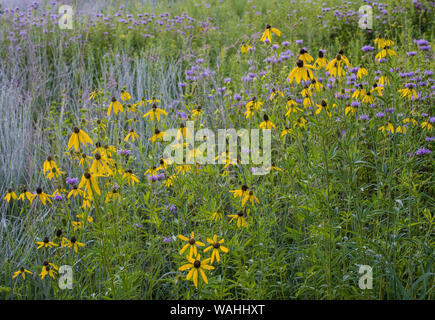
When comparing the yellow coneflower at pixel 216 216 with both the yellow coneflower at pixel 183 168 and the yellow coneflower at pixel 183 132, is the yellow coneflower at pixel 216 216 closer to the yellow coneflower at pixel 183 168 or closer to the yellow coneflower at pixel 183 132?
the yellow coneflower at pixel 183 168

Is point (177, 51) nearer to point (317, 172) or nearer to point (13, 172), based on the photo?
point (13, 172)

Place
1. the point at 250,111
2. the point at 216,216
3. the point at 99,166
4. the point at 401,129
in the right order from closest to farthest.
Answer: the point at 99,166 → the point at 216,216 → the point at 401,129 → the point at 250,111

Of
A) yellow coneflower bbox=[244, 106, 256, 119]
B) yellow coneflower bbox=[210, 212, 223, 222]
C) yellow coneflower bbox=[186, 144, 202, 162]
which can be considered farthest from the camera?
yellow coneflower bbox=[244, 106, 256, 119]

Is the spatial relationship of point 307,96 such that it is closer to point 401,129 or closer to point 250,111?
point 250,111

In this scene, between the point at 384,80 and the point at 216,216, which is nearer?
the point at 216,216

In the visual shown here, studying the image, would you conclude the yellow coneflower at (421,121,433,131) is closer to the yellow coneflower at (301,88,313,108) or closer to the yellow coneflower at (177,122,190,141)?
the yellow coneflower at (301,88,313,108)

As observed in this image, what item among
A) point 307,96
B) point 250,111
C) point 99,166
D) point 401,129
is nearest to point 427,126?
point 401,129

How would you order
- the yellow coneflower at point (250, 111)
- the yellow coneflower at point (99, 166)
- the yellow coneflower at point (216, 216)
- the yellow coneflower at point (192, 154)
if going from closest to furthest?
the yellow coneflower at point (99, 166), the yellow coneflower at point (216, 216), the yellow coneflower at point (192, 154), the yellow coneflower at point (250, 111)

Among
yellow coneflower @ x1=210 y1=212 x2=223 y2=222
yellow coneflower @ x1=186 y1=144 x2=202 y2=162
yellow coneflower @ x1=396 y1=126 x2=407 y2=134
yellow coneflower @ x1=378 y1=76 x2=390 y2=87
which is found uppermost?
yellow coneflower @ x1=378 y1=76 x2=390 y2=87

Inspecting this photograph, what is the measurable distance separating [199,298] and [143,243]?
96 centimetres

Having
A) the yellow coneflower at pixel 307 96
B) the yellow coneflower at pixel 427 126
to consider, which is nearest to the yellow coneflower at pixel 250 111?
the yellow coneflower at pixel 307 96

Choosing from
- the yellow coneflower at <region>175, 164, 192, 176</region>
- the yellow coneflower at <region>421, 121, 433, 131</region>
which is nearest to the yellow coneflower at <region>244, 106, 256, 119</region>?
the yellow coneflower at <region>175, 164, 192, 176</region>

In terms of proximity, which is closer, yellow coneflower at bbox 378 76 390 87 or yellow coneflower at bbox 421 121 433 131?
yellow coneflower at bbox 378 76 390 87

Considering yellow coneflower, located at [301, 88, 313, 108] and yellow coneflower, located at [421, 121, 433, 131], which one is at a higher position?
yellow coneflower, located at [301, 88, 313, 108]
